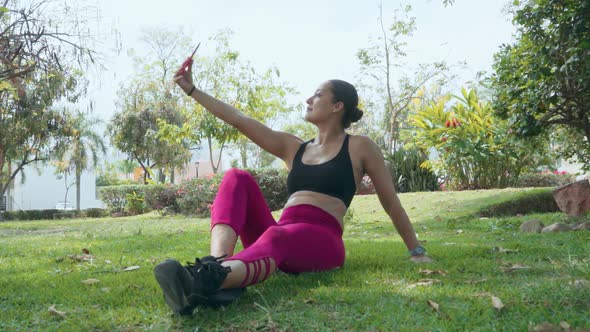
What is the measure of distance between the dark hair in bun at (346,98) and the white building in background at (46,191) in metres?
49.0

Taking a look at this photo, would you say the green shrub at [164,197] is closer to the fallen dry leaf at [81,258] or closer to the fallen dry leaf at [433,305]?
the fallen dry leaf at [81,258]

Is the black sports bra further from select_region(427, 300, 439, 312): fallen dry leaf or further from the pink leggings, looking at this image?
select_region(427, 300, 439, 312): fallen dry leaf

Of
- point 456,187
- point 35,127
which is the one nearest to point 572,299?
point 456,187

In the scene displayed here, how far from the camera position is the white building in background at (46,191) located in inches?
1938

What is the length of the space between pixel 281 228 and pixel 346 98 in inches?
38.2

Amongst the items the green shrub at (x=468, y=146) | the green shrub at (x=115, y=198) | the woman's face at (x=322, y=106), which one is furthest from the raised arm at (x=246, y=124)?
the green shrub at (x=115, y=198)

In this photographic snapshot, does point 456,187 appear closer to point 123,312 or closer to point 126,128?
point 123,312

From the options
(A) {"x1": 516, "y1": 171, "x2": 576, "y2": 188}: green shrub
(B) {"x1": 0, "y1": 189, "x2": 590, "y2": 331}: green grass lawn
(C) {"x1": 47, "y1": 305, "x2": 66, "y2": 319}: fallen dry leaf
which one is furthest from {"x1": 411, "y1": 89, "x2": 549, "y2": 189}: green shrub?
(C) {"x1": 47, "y1": 305, "x2": 66, "y2": 319}: fallen dry leaf

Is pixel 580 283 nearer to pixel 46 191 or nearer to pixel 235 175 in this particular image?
pixel 235 175

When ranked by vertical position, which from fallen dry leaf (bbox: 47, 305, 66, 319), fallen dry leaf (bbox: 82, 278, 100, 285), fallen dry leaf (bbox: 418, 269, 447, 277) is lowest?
fallen dry leaf (bbox: 47, 305, 66, 319)

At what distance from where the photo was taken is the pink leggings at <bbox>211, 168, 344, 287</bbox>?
109 inches

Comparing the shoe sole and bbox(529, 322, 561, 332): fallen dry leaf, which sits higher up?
the shoe sole

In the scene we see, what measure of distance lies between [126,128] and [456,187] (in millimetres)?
23237

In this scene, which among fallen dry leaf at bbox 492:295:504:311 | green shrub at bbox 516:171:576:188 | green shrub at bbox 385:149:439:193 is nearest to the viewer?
fallen dry leaf at bbox 492:295:504:311
